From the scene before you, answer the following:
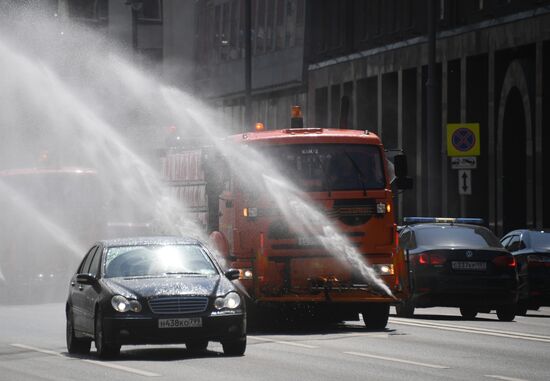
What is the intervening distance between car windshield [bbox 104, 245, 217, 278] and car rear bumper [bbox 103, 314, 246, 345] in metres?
1.10

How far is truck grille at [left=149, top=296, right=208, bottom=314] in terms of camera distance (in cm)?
1900

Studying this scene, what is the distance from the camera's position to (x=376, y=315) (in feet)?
81.0

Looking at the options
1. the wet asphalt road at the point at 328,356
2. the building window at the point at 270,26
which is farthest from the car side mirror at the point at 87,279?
the building window at the point at 270,26

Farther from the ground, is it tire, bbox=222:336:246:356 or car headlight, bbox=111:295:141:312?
car headlight, bbox=111:295:141:312

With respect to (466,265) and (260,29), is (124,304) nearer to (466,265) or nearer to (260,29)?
(466,265)

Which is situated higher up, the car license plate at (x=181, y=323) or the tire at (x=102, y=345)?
the car license plate at (x=181, y=323)

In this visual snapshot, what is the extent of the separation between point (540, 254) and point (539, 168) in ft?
58.2

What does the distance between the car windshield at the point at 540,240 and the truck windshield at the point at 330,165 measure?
6.84m

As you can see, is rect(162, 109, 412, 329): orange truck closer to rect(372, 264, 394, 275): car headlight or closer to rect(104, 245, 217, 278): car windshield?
rect(372, 264, 394, 275): car headlight

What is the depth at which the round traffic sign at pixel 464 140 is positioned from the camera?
38.2 metres

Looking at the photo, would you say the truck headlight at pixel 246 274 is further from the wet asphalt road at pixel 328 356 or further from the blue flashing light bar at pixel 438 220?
the blue flashing light bar at pixel 438 220

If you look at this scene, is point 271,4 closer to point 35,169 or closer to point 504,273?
point 35,169

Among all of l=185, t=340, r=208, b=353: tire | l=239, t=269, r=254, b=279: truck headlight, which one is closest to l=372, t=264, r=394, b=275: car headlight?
l=239, t=269, r=254, b=279: truck headlight

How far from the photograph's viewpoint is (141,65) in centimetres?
10119
